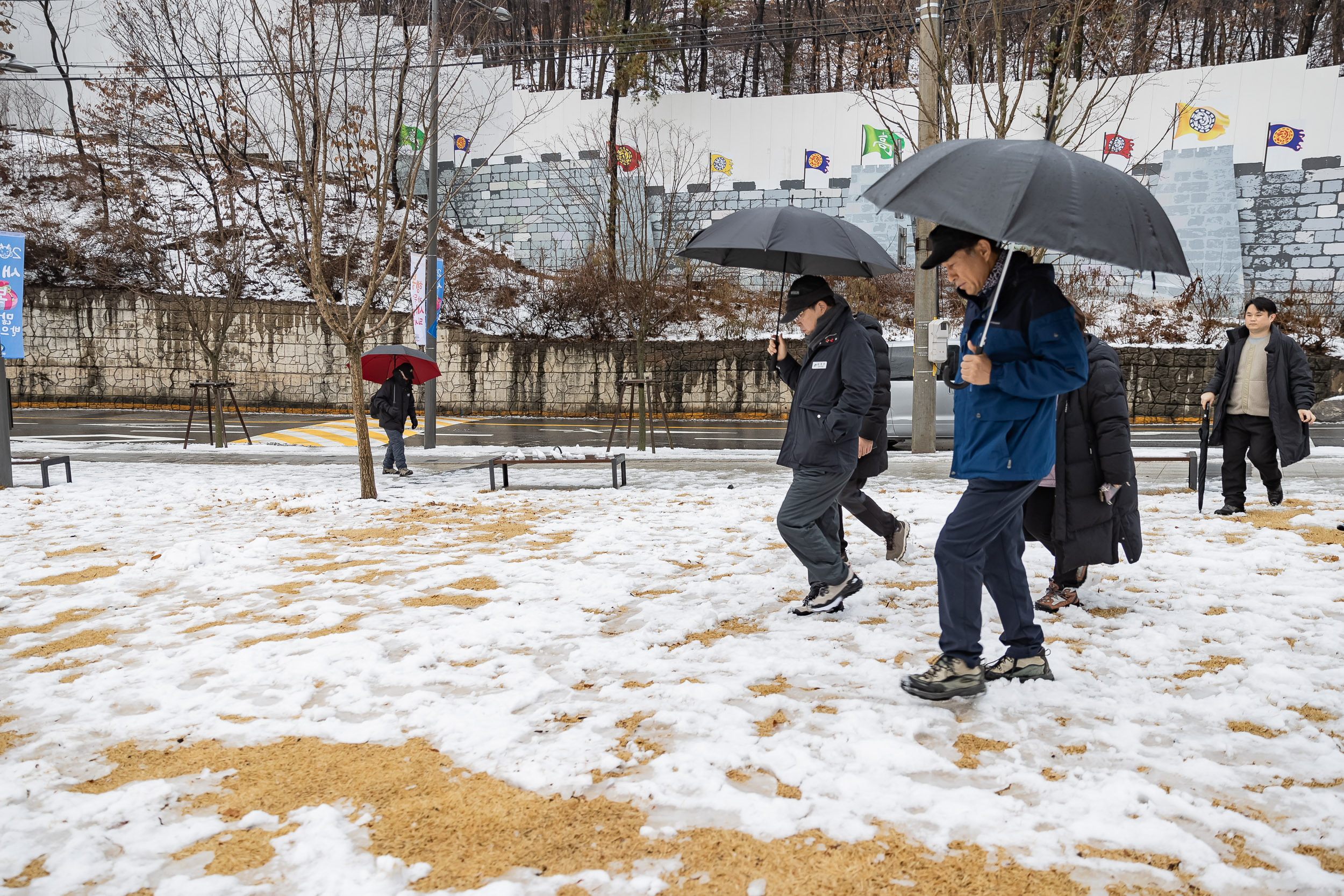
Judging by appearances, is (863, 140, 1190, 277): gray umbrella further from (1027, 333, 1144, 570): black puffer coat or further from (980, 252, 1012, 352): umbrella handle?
(1027, 333, 1144, 570): black puffer coat

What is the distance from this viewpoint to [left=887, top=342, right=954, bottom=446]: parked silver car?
1369 cm

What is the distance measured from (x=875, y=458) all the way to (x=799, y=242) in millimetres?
1413

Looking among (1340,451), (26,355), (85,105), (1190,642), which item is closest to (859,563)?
(1190,642)

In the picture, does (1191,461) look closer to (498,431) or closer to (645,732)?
(645,732)

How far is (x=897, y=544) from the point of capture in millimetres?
6012

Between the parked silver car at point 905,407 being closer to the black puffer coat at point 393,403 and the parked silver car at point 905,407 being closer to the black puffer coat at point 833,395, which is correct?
the black puffer coat at point 393,403

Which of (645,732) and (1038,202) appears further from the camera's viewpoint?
(645,732)

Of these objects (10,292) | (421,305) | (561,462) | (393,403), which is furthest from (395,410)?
(10,292)

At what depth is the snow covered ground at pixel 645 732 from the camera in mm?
2393

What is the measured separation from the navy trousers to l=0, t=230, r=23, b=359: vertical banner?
428 inches

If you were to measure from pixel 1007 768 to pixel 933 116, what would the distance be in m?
11.0

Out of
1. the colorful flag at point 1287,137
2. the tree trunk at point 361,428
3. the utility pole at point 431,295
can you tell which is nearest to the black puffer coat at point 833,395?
the tree trunk at point 361,428

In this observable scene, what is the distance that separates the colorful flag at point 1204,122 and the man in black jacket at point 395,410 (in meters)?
22.3

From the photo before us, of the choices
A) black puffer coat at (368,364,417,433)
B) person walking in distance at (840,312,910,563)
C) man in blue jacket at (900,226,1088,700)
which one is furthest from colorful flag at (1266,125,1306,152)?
man in blue jacket at (900,226,1088,700)
